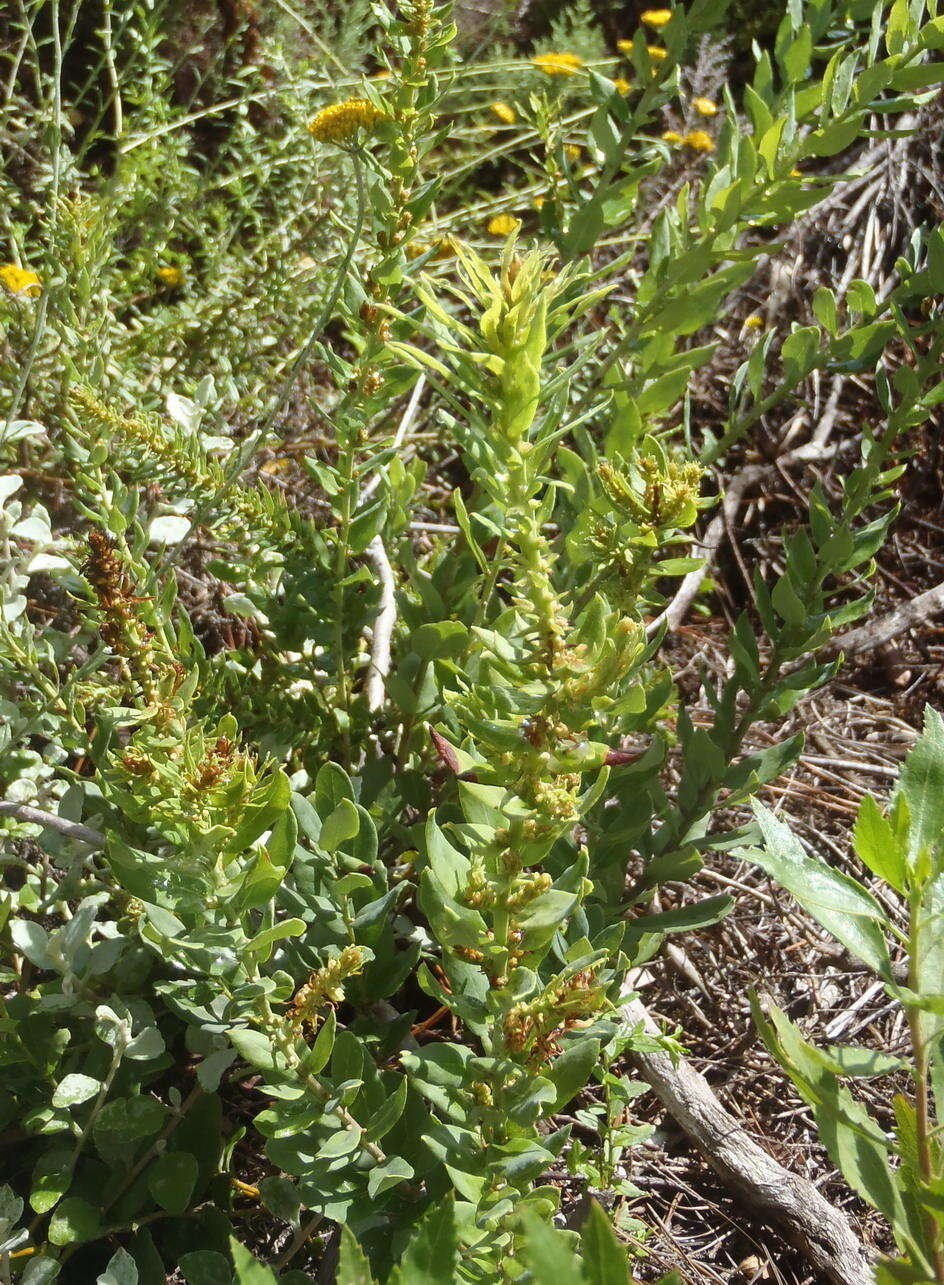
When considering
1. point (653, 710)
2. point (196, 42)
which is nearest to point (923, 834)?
point (653, 710)

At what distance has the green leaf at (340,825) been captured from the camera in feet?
3.63

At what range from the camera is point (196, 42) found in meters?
3.03

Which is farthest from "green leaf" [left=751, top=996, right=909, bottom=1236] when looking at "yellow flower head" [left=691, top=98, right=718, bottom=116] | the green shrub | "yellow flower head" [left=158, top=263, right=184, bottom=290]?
"yellow flower head" [left=691, top=98, right=718, bottom=116]

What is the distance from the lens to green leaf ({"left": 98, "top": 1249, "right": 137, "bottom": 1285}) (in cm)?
109

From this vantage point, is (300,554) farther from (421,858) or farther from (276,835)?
(276,835)

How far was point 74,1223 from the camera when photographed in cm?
118

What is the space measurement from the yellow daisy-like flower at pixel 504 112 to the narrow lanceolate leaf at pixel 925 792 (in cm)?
229

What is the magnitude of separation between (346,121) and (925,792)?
96 centimetres

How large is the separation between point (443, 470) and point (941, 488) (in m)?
1.14

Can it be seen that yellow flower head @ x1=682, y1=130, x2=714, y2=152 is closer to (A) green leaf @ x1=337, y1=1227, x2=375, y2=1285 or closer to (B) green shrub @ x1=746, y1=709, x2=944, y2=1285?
(B) green shrub @ x1=746, y1=709, x2=944, y2=1285

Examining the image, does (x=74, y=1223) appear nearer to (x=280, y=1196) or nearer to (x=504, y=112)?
(x=280, y=1196)

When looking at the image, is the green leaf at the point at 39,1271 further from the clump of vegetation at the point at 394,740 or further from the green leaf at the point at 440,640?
the green leaf at the point at 440,640

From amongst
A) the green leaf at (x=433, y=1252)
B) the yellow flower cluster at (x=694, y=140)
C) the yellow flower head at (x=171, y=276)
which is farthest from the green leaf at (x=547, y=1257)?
the yellow flower cluster at (x=694, y=140)

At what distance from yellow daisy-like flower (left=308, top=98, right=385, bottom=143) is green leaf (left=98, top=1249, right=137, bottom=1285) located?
3.96 feet
